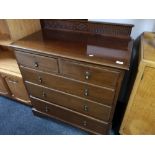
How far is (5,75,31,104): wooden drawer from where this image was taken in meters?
1.55

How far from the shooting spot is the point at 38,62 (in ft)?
3.58

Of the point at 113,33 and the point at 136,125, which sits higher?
the point at 113,33

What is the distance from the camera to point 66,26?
1.27 metres

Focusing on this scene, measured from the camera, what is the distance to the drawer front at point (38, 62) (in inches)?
40.7

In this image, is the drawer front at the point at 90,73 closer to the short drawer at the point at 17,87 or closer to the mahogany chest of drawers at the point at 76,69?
the mahogany chest of drawers at the point at 76,69

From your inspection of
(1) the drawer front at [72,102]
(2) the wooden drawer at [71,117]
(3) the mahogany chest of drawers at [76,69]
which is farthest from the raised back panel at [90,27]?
(2) the wooden drawer at [71,117]

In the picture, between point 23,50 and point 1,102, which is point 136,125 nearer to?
point 23,50

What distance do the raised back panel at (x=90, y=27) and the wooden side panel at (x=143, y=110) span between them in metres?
0.41

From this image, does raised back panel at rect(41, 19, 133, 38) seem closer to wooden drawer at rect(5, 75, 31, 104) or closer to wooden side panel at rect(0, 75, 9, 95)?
wooden drawer at rect(5, 75, 31, 104)

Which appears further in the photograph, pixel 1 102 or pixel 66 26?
pixel 1 102

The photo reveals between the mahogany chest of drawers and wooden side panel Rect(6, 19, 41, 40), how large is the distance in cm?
11
